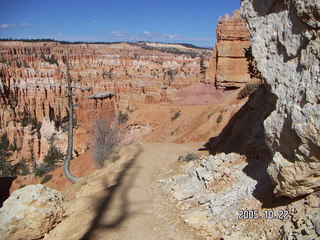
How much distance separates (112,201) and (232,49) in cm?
2646

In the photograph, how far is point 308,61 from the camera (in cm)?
556

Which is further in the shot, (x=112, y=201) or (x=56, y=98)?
(x=56, y=98)

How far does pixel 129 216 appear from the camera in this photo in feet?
26.3

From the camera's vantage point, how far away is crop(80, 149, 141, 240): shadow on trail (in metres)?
7.52

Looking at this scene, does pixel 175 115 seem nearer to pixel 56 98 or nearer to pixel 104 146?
pixel 104 146

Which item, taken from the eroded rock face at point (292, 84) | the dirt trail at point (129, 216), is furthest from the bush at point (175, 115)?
the eroded rock face at point (292, 84)

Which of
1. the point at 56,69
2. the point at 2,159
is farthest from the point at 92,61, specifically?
the point at 2,159

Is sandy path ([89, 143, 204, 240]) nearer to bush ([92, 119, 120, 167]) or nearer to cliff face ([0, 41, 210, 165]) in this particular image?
bush ([92, 119, 120, 167])

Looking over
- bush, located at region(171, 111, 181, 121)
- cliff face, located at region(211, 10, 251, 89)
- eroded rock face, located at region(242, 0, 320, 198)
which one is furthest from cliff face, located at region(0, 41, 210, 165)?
eroded rock face, located at region(242, 0, 320, 198)

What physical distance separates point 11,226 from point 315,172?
672 cm

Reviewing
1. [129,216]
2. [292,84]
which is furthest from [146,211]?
[292,84]

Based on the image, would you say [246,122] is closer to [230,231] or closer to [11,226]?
[230,231]

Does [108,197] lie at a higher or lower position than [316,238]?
lower

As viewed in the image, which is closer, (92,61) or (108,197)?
(108,197)
